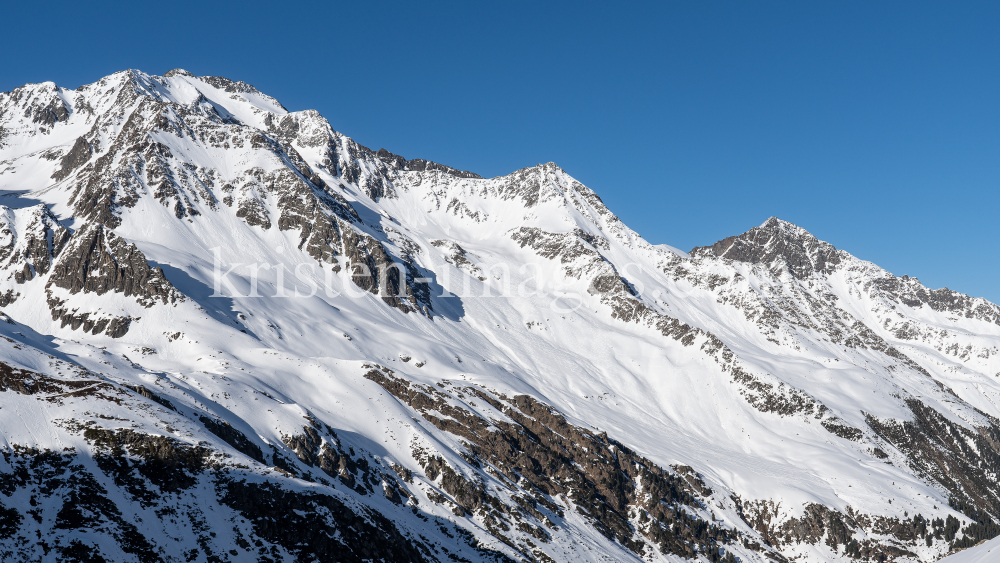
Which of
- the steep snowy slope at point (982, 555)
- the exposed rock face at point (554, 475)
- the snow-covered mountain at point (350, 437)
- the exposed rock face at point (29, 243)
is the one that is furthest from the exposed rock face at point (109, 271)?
the steep snowy slope at point (982, 555)

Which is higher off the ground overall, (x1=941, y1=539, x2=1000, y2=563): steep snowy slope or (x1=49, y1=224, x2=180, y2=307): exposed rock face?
(x1=941, y1=539, x2=1000, y2=563): steep snowy slope

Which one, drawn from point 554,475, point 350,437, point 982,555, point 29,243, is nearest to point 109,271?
point 29,243

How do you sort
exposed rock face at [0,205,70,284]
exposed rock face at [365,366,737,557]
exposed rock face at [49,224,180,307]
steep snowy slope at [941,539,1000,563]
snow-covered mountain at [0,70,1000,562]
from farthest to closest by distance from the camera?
exposed rock face at [0,205,70,284] < exposed rock face at [49,224,180,307] < exposed rock face at [365,366,737,557] < snow-covered mountain at [0,70,1000,562] < steep snowy slope at [941,539,1000,563]

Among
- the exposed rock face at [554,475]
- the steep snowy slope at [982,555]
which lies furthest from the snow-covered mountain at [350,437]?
the steep snowy slope at [982,555]

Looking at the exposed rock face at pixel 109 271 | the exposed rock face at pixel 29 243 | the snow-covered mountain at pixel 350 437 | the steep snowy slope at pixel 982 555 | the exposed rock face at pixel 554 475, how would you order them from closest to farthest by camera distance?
the steep snowy slope at pixel 982 555
the snow-covered mountain at pixel 350 437
the exposed rock face at pixel 554 475
the exposed rock face at pixel 109 271
the exposed rock face at pixel 29 243

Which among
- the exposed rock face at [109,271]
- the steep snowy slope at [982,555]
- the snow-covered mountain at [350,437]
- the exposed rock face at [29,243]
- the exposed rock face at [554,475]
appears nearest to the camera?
the steep snowy slope at [982,555]

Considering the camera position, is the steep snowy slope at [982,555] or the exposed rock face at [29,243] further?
the exposed rock face at [29,243]

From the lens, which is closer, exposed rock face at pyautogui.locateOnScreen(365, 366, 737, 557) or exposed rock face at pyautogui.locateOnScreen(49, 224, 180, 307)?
exposed rock face at pyautogui.locateOnScreen(365, 366, 737, 557)

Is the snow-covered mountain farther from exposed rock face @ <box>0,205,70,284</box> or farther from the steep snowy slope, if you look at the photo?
the steep snowy slope

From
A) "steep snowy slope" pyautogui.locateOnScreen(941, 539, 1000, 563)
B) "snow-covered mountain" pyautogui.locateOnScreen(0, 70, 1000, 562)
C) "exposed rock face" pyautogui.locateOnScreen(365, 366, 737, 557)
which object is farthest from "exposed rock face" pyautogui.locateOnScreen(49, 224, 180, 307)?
"steep snowy slope" pyautogui.locateOnScreen(941, 539, 1000, 563)

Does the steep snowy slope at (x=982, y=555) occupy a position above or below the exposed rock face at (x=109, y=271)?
above

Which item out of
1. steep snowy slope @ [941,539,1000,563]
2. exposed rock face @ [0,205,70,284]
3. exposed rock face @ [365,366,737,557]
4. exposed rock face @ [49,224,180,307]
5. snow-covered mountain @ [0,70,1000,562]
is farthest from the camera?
exposed rock face @ [0,205,70,284]

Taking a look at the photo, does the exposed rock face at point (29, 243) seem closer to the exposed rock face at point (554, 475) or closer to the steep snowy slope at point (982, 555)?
the exposed rock face at point (554, 475)

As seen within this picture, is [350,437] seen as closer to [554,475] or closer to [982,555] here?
[554,475]
